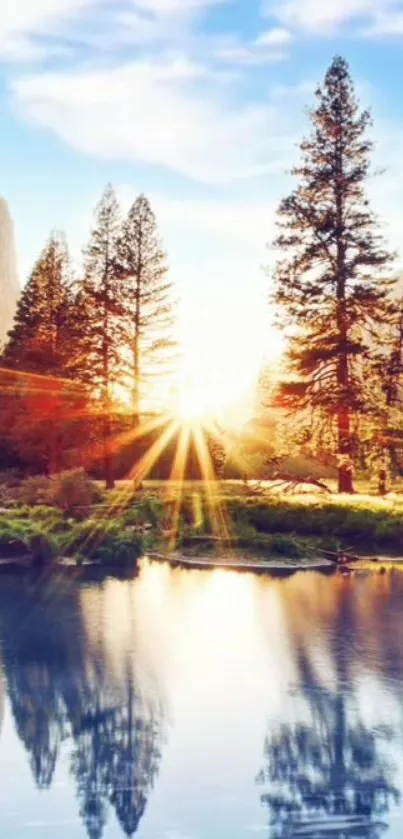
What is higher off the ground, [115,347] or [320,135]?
[320,135]

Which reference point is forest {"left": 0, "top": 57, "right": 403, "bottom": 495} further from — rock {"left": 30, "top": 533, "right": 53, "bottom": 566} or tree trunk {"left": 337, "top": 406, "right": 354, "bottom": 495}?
rock {"left": 30, "top": 533, "right": 53, "bottom": 566}

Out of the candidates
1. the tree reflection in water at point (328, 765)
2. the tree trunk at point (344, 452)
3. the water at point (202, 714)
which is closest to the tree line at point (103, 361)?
the tree trunk at point (344, 452)

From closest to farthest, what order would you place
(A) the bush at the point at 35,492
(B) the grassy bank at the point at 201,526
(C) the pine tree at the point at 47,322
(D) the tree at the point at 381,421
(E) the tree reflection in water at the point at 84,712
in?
(E) the tree reflection in water at the point at 84,712
(B) the grassy bank at the point at 201,526
(D) the tree at the point at 381,421
(A) the bush at the point at 35,492
(C) the pine tree at the point at 47,322

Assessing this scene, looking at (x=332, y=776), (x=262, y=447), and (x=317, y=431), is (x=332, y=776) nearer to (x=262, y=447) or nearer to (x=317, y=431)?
(x=317, y=431)

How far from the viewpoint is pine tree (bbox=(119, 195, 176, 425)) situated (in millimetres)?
44969

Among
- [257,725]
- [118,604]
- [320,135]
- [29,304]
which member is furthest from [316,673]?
[29,304]

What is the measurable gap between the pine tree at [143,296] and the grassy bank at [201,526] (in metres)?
13.2

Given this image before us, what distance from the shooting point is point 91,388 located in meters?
45.0

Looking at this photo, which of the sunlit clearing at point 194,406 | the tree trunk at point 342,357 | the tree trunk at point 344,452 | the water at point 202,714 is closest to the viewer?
the water at point 202,714

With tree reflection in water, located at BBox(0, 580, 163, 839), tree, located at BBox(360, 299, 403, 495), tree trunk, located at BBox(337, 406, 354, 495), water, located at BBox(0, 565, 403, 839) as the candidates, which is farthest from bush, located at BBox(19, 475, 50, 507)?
tree reflection in water, located at BBox(0, 580, 163, 839)

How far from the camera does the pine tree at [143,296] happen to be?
45.0m

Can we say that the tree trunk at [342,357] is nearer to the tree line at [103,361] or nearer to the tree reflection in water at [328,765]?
the tree line at [103,361]

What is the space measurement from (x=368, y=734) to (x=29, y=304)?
1925 inches

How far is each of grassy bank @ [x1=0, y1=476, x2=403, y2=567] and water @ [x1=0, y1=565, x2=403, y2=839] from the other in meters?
5.22
